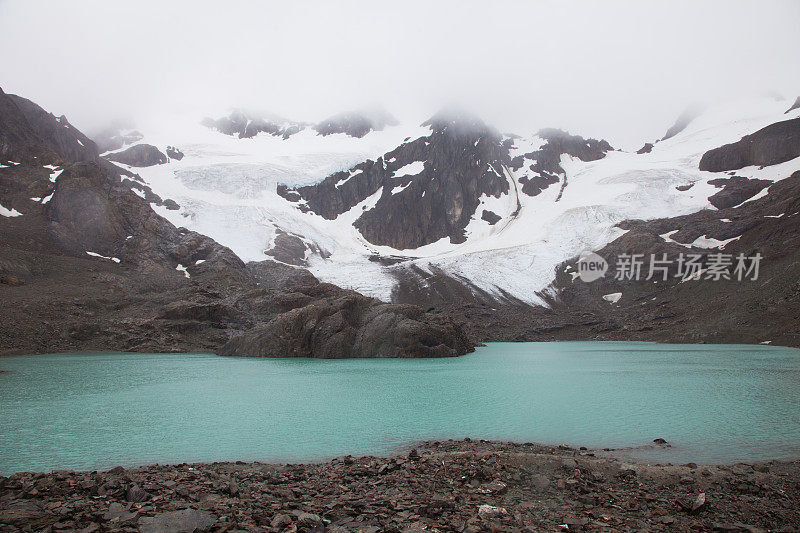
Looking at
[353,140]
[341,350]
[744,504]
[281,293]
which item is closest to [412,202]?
[353,140]

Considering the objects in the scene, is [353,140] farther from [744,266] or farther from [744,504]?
[744,504]

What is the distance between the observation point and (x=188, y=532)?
5.57 meters

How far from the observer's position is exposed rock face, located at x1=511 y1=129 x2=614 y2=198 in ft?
408

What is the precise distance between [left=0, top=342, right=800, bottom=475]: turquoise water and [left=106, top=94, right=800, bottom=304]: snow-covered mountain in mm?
47194

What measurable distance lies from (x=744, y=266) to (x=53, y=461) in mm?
66496

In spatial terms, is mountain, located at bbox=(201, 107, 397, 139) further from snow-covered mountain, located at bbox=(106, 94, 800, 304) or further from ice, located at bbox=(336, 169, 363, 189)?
ice, located at bbox=(336, 169, 363, 189)

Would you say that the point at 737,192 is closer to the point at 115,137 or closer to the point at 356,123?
the point at 356,123

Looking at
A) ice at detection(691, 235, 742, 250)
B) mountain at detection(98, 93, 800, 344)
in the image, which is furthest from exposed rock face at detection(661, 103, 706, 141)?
ice at detection(691, 235, 742, 250)

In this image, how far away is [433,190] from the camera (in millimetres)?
123125

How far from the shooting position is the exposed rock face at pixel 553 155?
408ft

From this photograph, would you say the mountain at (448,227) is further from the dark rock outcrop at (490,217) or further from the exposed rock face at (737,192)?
the dark rock outcrop at (490,217)

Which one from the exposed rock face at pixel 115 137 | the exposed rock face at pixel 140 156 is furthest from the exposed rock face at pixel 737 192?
the exposed rock face at pixel 115 137

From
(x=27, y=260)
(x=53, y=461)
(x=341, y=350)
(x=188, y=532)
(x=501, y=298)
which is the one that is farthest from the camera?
(x=501, y=298)

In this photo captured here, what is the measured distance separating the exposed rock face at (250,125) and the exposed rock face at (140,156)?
152 ft
